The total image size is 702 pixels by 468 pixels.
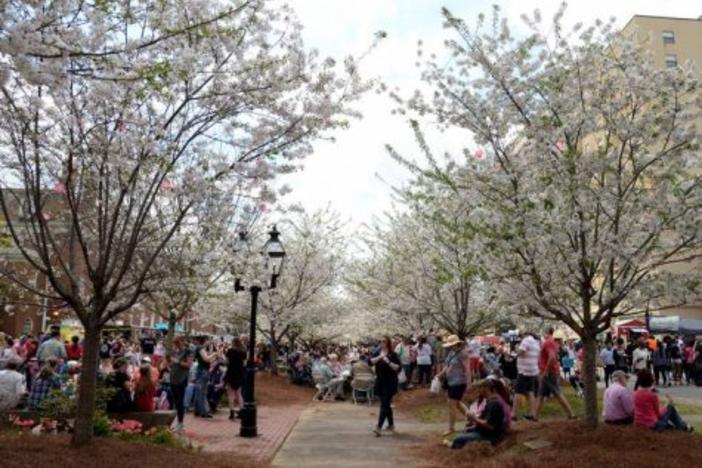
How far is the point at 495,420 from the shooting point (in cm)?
967

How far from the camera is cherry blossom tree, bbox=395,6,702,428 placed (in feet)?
28.1

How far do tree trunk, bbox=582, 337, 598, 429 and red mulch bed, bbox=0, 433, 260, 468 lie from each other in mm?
4582

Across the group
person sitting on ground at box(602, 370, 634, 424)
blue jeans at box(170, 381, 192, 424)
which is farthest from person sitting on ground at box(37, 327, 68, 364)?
person sitting on ground at box(602, 370, 634, 424)

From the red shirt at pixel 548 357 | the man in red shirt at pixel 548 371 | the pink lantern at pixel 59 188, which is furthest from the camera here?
the red shirt at pixel 548 357

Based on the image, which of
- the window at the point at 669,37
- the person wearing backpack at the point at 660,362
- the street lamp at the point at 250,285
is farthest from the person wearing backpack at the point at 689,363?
the window at the point at 669,37

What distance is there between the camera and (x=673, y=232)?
8773mm

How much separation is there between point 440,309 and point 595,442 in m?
11.3

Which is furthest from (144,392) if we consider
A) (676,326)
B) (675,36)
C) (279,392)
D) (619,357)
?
(675,36)

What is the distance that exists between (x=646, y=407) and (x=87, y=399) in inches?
289

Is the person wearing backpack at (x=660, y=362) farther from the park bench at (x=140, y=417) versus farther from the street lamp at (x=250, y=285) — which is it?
the park bench at (x=140, y=417)

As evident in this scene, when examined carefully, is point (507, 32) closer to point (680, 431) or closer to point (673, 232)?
point (673, 232)

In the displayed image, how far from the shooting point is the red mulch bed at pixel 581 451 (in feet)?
25.1

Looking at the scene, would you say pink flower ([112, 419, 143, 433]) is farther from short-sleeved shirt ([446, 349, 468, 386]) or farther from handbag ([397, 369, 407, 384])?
handbag ([397, 369, 407, 384])

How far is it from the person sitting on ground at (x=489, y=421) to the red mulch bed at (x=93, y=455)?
3.23 m
